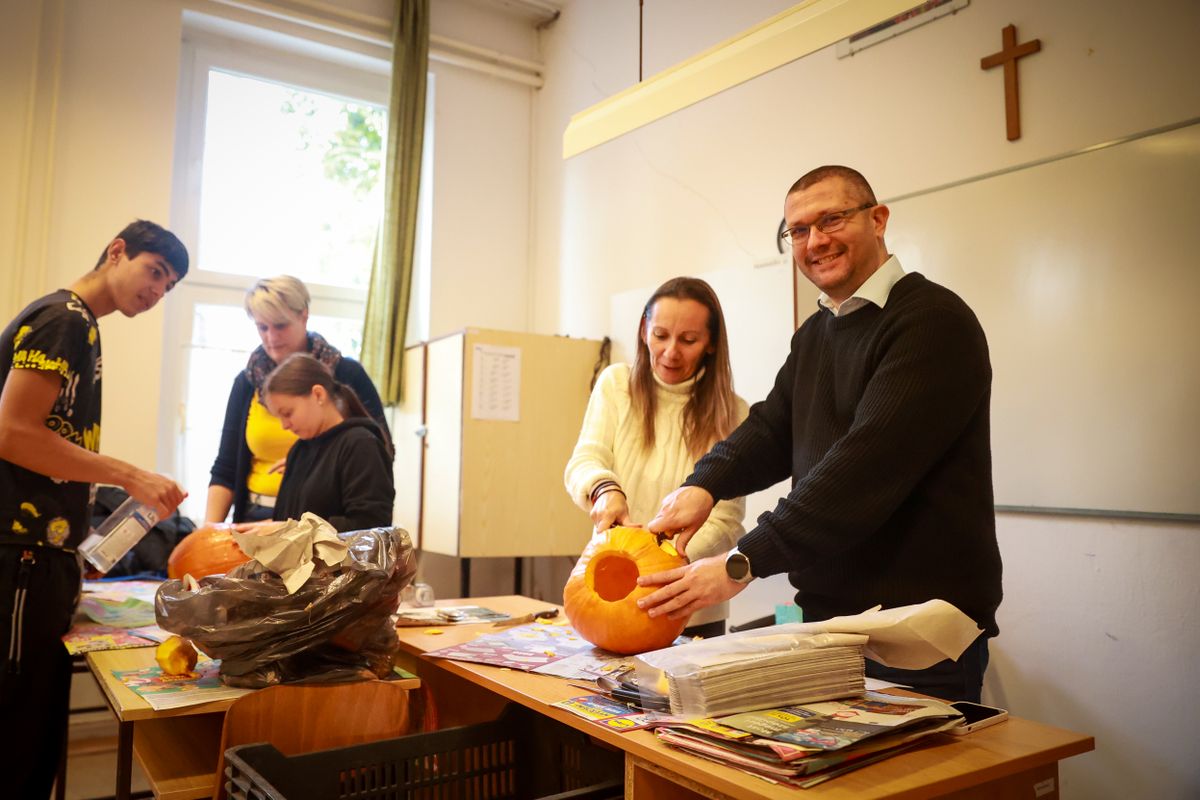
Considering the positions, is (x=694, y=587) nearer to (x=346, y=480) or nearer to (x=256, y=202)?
(x=346, y=480)

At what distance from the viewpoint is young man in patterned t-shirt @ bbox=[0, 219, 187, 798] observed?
1.89 metres

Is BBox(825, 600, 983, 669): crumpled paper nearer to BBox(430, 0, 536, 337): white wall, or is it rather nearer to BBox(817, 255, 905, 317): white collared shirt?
BBox(817, 255, 905, 317): white collared shirt

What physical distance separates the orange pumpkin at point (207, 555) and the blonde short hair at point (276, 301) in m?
1.21

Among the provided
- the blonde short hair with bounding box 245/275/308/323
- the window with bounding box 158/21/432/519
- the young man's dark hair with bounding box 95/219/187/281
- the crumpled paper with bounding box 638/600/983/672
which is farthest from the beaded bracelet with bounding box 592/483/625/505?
the window with bounding box 158/21/432/519

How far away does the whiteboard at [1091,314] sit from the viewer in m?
2.20

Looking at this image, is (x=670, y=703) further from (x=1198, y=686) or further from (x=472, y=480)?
(x=472, y=480)

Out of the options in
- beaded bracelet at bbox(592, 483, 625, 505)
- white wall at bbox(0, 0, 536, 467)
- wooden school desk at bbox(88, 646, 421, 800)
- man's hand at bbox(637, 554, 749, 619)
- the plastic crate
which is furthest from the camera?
white wall at bbox(0, 0, 536, 467)

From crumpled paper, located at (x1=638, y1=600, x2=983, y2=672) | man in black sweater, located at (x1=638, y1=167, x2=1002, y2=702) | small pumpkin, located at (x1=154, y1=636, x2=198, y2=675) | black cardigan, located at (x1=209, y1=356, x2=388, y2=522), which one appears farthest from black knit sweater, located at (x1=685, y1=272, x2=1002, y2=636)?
black cardigan, located at (x1=209, y1=356, x2=388, y2=522)

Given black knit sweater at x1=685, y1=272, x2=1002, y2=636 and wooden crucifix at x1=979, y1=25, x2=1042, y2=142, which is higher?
wooden crucifix at x1=979, y1=25, x2=1042, y2=142

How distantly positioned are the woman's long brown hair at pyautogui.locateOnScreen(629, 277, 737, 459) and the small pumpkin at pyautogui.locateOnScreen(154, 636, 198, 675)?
42.1 inches

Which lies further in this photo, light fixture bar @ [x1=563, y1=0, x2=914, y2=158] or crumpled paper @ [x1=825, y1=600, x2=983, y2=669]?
light fixture bar @ [x1=563, y1=0, x2=914, y2=158]

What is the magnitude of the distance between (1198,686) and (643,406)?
149 centimetres

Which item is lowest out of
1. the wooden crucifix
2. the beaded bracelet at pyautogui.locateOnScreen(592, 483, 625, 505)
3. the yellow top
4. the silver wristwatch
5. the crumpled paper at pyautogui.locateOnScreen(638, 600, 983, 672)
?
the crumpled paper at pyautogui.locateOnScreen(638, 600, 983, 672)

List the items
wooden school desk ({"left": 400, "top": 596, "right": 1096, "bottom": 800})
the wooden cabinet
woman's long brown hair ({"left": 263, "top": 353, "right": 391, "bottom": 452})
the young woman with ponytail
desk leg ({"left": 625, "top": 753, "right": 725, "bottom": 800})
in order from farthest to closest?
the wooden cabinet, woman's long brown hair ({"left": 263, "top": 353, "right": 391, "bottom": 452}), the young woman with ponytail, desk leg ({"left": 625, "top": 753, "right": 725, "bottom": 800}), wooden school desk ({"left": 400, "top": 596, "right": 1096, "bottom": 800})
